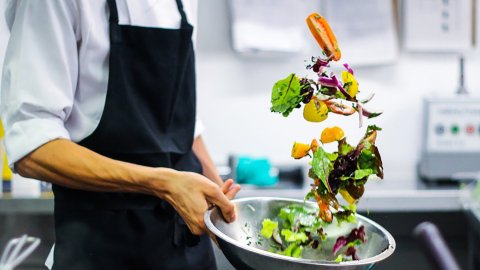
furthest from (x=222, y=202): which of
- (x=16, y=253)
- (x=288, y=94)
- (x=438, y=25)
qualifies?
(x=438, y=25)

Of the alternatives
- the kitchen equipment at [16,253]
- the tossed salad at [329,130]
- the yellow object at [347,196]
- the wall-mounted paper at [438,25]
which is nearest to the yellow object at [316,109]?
the tossed salad at [329,130]

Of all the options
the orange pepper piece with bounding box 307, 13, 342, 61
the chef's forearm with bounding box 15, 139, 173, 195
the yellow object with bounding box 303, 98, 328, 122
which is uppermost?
the orange pepper piece with bounding box 307, 13, 342, 61

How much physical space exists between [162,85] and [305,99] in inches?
16.1

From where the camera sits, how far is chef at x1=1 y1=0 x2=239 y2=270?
1.04m

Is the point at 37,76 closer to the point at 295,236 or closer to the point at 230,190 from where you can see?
the point at 230,190

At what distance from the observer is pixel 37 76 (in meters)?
1.03

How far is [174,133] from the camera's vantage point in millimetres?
1270

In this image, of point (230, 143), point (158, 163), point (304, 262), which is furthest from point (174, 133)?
Result: point (230, 143)

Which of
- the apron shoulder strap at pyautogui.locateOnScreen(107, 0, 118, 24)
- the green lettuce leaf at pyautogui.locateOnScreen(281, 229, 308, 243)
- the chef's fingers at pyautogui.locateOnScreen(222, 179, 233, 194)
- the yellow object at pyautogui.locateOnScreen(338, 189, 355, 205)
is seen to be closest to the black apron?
the apron shoulder strap at pyautogui.locateOnScreen(107, 0, 118, 24)

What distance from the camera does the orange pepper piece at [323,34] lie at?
92 cm

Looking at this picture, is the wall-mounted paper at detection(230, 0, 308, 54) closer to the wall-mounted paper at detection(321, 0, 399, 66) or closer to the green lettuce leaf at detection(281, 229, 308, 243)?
the wall-mounted paper at detection(321, 0, 399, 66)

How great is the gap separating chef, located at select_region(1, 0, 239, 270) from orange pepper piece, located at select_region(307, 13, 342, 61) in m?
0.29

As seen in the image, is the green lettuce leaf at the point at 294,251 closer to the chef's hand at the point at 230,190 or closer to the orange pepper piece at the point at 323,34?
the chef's hand at the point at 230,190

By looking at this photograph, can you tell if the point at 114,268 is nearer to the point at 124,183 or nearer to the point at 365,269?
the point at 124,183
